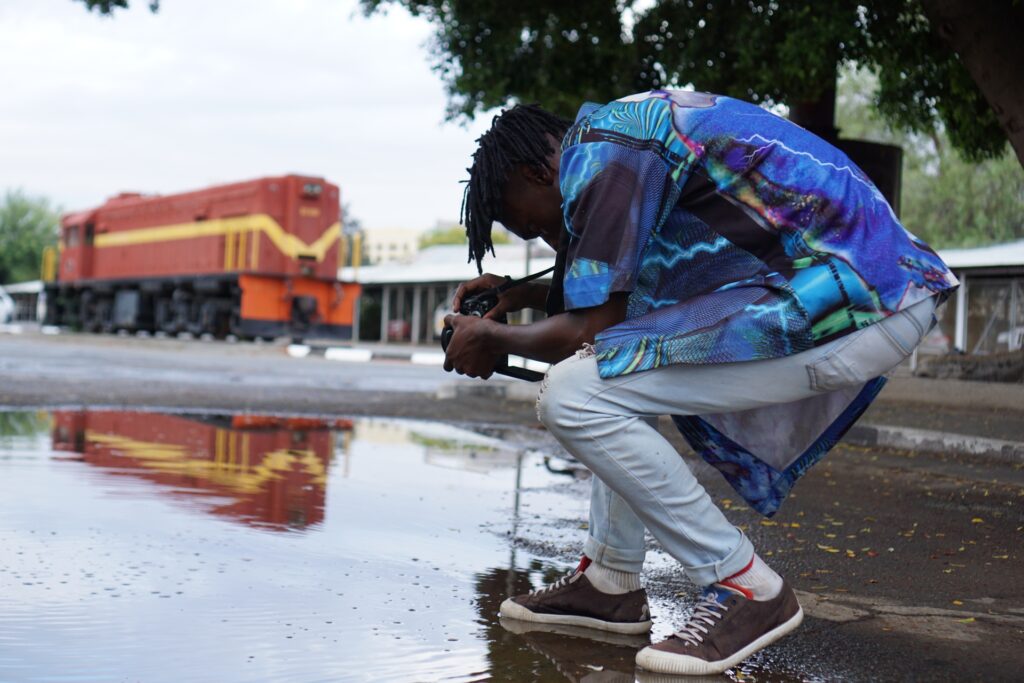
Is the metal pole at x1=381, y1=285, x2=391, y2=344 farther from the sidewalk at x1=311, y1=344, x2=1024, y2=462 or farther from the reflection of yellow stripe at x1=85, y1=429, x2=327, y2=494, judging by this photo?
the reflection of yellow stripe at x1=85, y1=429, x2=327, y2=494

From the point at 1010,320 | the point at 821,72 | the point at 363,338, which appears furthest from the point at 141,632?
the point at 363,338

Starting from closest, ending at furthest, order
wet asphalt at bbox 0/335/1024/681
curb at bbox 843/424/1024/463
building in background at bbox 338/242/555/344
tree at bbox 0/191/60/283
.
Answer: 1. wet asphalt at bbox 0/335/1024/681
2. curb at bbox 843/424/1024/463
3. building in background at bbox 338/242/555/344
4. tree at bbox 0/191/60/283

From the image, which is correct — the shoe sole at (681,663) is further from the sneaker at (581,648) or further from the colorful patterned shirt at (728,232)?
the colorful patterned shirt at (728,232)

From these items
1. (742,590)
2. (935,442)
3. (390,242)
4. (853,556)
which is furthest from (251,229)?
(390,242)

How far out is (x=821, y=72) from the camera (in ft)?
30.8

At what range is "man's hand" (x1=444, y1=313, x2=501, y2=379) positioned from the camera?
111 inches

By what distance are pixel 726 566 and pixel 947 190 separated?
3344 centimetres

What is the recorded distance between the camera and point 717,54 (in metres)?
10.4

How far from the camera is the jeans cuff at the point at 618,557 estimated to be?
3.24 m

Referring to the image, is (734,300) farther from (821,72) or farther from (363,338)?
(363,338)

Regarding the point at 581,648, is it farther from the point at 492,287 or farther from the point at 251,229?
the point at 251,229

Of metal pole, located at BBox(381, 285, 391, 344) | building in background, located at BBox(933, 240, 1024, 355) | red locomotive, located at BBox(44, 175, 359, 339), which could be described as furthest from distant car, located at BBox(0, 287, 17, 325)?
building in background, located at BBox(933, 240, 1024, 355)

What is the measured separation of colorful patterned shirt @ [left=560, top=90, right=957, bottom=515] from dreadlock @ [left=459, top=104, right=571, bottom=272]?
144mm

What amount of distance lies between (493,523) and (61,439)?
324cm
